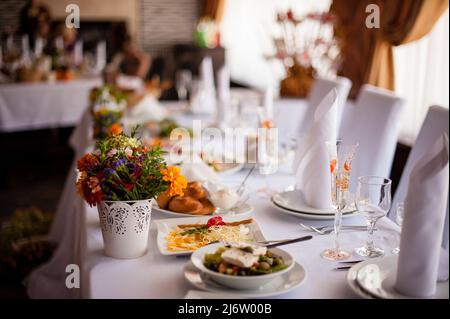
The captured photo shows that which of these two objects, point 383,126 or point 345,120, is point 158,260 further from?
point 345,120

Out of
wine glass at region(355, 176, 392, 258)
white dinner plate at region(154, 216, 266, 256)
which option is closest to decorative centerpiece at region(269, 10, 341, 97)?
white dinner plate at region(154, 216, 266, 256)

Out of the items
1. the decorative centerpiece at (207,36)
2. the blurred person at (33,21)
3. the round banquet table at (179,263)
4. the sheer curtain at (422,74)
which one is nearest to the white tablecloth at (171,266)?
the round banquet table at (179,263)

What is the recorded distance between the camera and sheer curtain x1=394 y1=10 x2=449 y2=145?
131 inches

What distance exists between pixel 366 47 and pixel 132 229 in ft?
10.3

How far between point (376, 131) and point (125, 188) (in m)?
1.67

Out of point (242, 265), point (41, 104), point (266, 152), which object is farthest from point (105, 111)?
point (41, 104)

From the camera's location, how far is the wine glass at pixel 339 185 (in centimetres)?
137

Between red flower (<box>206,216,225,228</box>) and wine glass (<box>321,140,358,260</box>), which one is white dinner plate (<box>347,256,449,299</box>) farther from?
red flower (<box>206,216,225,228</box>)

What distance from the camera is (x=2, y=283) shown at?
112 inches

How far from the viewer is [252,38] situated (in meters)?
7.12

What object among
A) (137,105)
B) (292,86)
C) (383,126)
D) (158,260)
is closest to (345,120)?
(292,86)

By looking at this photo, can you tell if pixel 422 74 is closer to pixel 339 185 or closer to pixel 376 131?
pixel 376 131

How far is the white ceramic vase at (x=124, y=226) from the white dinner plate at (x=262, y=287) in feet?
0.55

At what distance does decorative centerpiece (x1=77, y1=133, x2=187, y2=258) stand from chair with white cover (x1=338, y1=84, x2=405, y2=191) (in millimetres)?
1294
